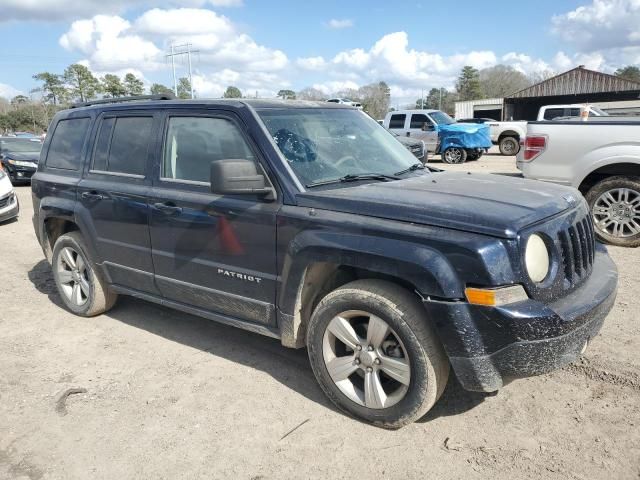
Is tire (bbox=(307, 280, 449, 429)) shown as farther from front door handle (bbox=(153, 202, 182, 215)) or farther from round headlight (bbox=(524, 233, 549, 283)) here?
front door handle (bbox=(153, 202, 182, 215))

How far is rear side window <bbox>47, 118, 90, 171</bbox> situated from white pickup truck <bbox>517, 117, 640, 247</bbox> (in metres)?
5.67

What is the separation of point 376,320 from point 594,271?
1450 millimetres

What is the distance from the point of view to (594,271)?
3279 millimetres

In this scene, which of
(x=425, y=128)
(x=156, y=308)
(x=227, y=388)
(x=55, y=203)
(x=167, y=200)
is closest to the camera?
(x=227, y=388)

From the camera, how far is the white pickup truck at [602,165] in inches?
260

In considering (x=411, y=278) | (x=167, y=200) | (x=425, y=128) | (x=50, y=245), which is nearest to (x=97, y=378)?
(x=167, y=200)

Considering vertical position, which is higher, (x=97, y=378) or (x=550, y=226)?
(x=550, y=226)

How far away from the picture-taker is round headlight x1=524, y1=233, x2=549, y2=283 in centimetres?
268

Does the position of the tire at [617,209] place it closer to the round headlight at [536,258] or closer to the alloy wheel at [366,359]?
the round headlight at [536,258]

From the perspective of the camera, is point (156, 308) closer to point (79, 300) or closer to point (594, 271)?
point (79, 300)

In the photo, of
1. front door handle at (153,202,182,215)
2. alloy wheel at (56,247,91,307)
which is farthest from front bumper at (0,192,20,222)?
front door handle at (153,202,182,215)

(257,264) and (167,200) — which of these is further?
(167,200)

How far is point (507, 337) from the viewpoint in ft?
8.54

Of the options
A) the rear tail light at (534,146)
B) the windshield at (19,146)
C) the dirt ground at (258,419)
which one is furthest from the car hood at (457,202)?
the windshield at (19,146)
